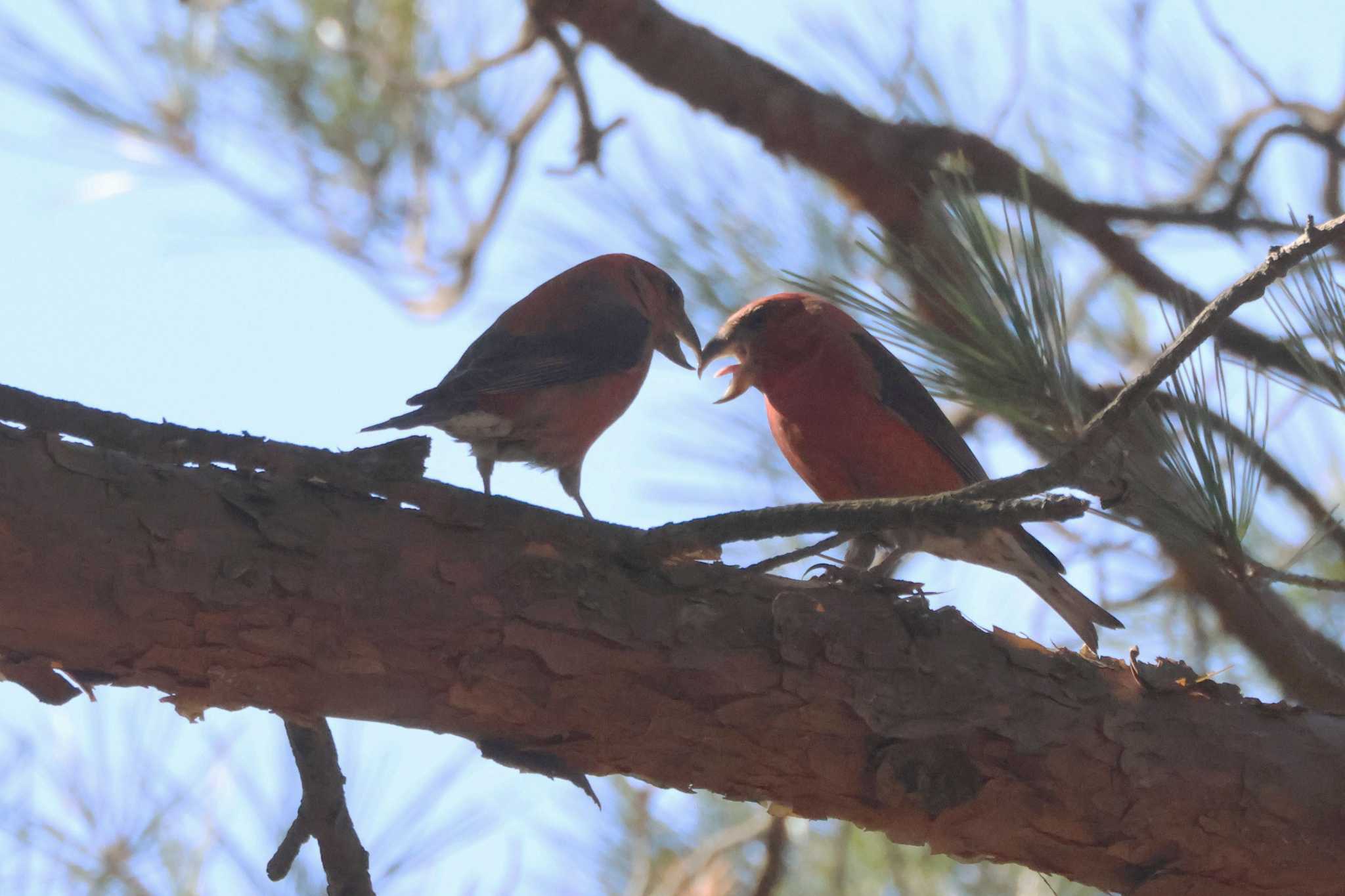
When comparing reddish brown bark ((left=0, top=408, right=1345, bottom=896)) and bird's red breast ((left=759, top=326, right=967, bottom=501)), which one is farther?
bird's red breast ((left=759, top=326, right=967, bottom=501))

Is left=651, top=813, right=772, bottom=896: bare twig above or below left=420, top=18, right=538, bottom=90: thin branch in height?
below

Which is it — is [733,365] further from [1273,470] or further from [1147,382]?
[1147,382]

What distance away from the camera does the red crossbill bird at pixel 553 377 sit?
2.80 m

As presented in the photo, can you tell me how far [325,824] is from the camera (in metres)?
1.88

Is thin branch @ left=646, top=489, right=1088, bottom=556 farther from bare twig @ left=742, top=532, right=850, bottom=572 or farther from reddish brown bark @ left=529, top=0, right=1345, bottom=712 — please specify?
reddish brown bark @ left=529, top=0, right=1345, bottom=712

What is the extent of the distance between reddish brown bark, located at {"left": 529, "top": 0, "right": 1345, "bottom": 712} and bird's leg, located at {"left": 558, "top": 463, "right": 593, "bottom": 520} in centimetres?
92

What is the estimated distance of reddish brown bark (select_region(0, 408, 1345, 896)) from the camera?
152 centimetres

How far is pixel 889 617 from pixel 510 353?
4.59 feet

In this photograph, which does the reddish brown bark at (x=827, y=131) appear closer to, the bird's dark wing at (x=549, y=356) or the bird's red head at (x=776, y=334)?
the bird's red head at (x=776, y=334)

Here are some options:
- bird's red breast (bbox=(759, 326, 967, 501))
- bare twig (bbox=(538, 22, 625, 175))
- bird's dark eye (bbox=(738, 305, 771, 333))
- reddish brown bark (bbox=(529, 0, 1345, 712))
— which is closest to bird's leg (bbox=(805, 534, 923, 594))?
bird's red breast (bbox=(759, 326, 967, 501))

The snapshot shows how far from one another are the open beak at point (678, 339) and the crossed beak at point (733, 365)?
260 millimetres

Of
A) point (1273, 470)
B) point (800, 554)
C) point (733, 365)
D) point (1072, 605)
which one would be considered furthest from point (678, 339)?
point (800, 554)

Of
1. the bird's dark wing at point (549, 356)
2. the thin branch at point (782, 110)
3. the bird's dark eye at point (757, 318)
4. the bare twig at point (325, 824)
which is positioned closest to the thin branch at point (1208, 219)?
the thin branch at point (782, 110)

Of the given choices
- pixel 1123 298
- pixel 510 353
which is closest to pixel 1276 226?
pixel 1123 298
